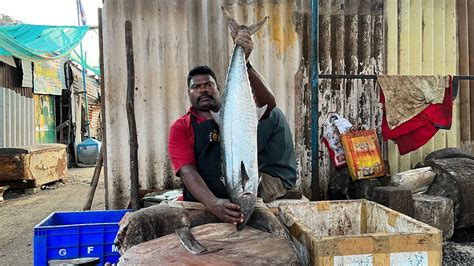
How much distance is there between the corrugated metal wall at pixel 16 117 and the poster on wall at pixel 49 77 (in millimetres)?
516

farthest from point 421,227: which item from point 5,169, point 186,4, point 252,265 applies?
point 5,169

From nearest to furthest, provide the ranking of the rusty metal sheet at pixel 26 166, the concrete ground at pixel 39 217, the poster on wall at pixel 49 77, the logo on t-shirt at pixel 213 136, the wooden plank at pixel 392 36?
the logo on t-shirt at pixel 213 136 < the concrete ground at pixel 39 217 < the wooden plank at pixel 392 36 < the rusty metal sheet at pixel 26 166 < the poster on wall at pixel 49 77

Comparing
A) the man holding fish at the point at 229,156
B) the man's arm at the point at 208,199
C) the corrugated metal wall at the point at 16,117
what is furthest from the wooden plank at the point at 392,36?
the corrugated metal wall at the point at 16,117

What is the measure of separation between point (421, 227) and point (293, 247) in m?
0.62

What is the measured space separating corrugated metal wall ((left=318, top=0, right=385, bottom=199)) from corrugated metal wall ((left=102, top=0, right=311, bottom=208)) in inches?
9.2

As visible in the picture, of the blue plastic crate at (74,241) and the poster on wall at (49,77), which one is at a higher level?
the poster on wall at (49,77)

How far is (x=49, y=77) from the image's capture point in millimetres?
12914

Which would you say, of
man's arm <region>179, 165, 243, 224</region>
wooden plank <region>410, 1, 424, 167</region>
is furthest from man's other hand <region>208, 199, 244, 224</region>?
wooden plank <region>410, 1, 424, 167</region>

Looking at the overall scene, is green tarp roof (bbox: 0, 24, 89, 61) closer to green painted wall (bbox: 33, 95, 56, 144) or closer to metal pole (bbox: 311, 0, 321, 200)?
green painted wall (bbox: 33, 95, 56, 144)

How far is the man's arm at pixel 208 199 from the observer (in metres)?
2.32

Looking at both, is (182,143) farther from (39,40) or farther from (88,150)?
(88,150)

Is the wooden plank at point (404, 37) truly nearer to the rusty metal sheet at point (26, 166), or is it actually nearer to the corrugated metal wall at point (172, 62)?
the corrugated metal wall at point (172, 62)

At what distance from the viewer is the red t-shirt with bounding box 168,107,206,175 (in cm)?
278

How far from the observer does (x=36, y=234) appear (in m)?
3.35
